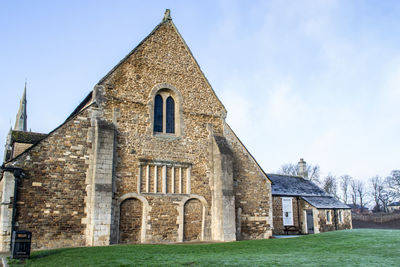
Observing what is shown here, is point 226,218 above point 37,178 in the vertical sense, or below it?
below

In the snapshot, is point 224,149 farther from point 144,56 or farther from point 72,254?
point 72,254

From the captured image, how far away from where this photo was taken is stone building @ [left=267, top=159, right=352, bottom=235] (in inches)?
1122

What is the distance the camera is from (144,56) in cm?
1862

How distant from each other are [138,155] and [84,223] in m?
4.02

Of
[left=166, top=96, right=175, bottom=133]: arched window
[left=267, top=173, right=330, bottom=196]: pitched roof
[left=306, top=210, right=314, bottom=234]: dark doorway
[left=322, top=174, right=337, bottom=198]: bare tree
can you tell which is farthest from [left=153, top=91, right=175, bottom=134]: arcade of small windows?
[left=322, top=174, right=337, bottom=198]: bare tree

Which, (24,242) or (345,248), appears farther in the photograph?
(345,248)

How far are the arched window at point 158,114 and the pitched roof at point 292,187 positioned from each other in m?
14.4

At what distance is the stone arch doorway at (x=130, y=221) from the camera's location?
1598cm

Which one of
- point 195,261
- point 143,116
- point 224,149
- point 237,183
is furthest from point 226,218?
point 195,261

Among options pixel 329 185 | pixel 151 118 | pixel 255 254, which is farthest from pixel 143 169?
pixel 329 185

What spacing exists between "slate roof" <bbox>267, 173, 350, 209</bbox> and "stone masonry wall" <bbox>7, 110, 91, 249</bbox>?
1809 cm

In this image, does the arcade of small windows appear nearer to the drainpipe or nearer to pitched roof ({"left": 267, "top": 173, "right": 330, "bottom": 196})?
the drainpipe

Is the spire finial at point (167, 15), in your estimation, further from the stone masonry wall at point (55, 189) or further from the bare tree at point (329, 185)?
the bare tree at point (329, 185)

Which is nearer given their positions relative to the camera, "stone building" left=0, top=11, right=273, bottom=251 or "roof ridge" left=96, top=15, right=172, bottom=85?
"stone building" left=0, top=11, right=273, bottom=251
